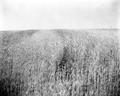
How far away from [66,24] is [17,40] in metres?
0.75

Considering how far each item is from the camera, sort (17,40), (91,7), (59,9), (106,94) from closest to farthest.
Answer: (106,94) → (17,40) → (91,7) → (59,9)

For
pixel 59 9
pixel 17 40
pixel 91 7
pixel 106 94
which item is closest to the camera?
pixel 106 94

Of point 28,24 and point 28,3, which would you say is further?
point 28,24

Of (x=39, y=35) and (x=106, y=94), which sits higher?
(x=39, y=35)

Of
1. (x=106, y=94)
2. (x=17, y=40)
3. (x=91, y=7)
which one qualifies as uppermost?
(x=91, y=7)

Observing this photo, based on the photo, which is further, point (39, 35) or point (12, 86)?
point (39, 35)

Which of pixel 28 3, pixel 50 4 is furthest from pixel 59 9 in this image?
pixel 28 3

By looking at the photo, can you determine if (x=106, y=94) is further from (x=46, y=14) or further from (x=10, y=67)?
(x=46, y=14)

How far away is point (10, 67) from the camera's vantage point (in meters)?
1.13

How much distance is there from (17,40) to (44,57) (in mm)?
240

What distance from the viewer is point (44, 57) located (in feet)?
3.75

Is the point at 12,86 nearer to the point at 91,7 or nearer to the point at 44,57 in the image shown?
the point at 44,57

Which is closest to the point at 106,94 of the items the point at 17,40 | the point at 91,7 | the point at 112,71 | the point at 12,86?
the point at 112,71

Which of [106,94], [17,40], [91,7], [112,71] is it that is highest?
[91,7]
